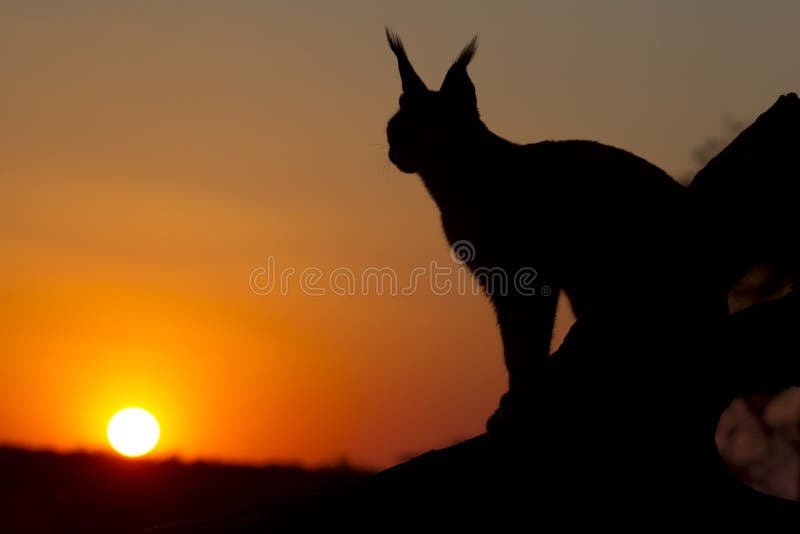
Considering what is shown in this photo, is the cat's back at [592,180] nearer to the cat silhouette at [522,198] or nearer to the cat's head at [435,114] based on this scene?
the cat silhouette at [522,198]

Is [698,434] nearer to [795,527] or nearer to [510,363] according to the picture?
[795,527]

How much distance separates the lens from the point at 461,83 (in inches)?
270

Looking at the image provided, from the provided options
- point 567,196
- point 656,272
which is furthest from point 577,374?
point 567,196

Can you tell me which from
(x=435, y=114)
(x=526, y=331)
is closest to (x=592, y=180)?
(x=526, y=331)

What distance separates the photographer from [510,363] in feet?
22.0

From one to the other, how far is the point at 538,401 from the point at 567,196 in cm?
285

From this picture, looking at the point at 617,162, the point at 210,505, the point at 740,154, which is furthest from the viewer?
the point at 210,505

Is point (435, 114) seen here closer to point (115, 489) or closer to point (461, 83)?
point (461, 83)

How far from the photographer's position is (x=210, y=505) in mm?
10586

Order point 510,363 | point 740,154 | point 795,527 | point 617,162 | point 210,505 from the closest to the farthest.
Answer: point 795,527
point 740,154
point 617,162
point 510,363
point 210,505

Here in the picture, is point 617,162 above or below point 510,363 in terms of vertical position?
above

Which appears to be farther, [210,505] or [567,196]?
[210,505]

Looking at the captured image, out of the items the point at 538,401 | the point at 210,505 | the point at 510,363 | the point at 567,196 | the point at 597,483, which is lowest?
the point at 597,483

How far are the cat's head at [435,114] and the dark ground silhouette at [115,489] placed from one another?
11.9 feet
